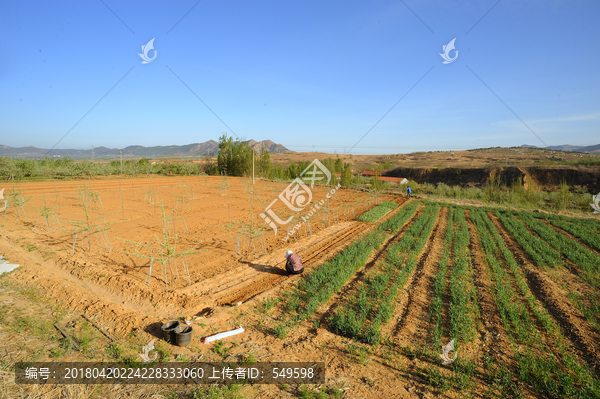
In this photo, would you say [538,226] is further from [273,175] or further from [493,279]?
[273,175]

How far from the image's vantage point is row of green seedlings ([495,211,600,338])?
543cm

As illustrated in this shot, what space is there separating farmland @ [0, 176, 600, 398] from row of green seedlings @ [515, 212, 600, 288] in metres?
0.06

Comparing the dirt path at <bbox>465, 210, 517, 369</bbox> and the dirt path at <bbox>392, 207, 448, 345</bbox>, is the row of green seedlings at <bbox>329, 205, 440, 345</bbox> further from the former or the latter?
the dirt path at <bbox>465, 210, 517, 369</bbox>

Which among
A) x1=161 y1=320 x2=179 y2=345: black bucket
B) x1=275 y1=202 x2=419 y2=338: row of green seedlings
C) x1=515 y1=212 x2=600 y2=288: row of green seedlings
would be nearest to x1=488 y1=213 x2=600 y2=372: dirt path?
x1=515 y1=212 x2=600 y2=288: row of green seedlings

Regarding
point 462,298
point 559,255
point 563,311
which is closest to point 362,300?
point 462,298

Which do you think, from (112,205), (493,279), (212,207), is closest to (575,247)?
(493,279)

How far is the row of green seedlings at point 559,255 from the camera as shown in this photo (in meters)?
5.43

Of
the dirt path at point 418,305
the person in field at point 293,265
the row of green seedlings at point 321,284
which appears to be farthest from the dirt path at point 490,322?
the person in field at point 293,265

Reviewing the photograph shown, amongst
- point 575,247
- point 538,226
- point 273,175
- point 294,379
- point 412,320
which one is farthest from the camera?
point 273,175

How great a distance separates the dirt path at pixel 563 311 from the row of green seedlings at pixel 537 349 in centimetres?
16

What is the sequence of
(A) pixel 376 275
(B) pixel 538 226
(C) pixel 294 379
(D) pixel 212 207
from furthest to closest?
(D) pixel 212 207, (B) pixel 538 226, (A) pixel 376 275, (C) pixel 294 379

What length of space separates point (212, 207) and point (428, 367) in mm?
12687

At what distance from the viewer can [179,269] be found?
6926 mm

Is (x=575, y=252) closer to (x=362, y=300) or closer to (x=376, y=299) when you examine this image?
(x=376, y=299)
